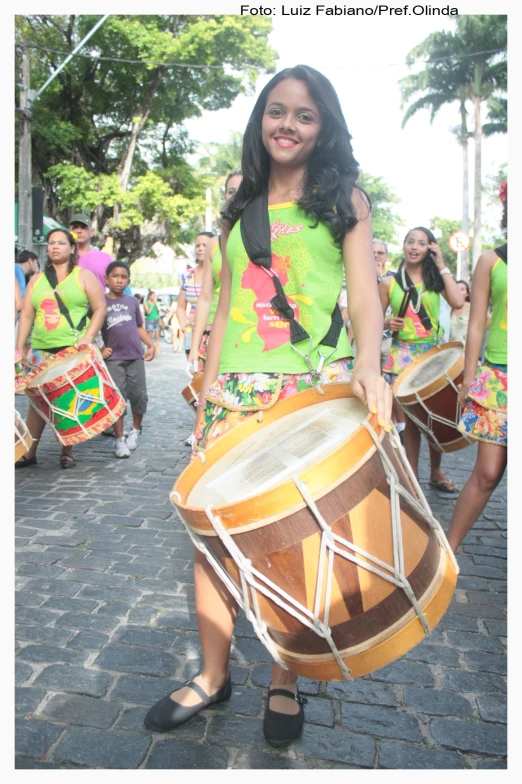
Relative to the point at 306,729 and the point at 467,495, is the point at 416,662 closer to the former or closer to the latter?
the point at 306,729

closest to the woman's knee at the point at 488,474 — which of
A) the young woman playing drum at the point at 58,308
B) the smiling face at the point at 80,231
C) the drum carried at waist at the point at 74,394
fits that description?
the drum carried at waist at the point at 74,394

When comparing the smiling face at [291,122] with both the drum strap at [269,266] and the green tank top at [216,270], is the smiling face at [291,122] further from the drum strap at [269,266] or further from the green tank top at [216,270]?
the green tank top at [216,270]

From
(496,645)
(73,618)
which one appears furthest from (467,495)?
(73,618)

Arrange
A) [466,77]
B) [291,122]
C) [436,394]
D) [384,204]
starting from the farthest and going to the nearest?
[384,204] < [466,77] < [436,394] < [291,122]

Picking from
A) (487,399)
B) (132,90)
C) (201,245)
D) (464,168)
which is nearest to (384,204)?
(464,168)

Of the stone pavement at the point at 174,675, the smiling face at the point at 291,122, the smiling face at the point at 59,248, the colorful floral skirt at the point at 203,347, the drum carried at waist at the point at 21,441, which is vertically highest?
the smiling face at the point at 59,248

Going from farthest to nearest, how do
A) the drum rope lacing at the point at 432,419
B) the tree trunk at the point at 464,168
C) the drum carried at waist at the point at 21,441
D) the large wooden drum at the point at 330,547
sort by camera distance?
the tree trunk at the point at 464,168 → the drum rope lacing at the point at 432,419 → the drum carried at waist at the point at 21,441 → the large wooden drum at the point at 330,547

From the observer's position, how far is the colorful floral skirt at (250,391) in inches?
80.2

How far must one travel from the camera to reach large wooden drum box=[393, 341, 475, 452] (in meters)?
Result: 4.12

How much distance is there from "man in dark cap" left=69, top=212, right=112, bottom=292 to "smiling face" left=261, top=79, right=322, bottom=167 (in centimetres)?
509

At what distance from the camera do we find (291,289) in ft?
6.81

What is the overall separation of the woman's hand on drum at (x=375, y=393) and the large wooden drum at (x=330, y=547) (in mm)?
42

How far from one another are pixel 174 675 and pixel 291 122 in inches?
78.6

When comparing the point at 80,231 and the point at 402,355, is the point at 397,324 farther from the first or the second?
the point at 80,231
